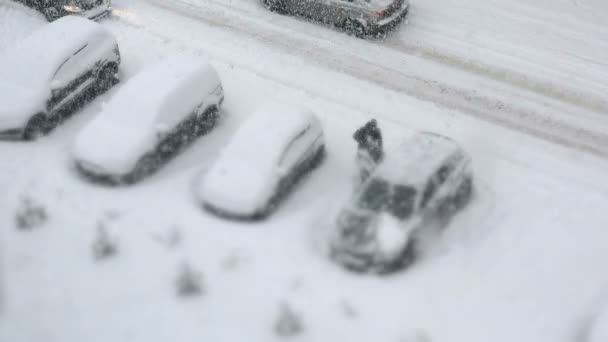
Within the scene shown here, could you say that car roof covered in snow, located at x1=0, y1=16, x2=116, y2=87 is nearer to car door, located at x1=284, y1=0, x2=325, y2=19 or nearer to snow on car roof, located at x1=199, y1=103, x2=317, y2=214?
snow on car roof, located at x1=199, y1=103, x2=317, y2=214

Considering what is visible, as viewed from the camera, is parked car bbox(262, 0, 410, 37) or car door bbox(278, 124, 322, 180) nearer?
car door bbox(278, 124, 322, 180)

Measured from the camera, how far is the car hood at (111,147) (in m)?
12.2

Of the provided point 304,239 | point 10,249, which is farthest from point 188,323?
point 10,249

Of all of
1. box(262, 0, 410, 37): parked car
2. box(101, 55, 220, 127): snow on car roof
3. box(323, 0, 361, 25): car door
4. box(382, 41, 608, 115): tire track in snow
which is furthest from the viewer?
box(323, 0, 361, 25): car door

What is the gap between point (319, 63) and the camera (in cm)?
1608

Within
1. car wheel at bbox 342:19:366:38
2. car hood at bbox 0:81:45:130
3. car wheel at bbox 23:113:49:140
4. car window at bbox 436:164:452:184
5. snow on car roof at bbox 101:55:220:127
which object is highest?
snow on car roof at bbox 101:55:220:127

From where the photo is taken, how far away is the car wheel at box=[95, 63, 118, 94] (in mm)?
14977

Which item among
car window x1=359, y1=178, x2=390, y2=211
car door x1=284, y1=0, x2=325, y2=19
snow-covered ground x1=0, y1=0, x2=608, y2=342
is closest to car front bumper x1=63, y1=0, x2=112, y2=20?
snow-covered ground x1=0, y1=0, x2=608, y2=342

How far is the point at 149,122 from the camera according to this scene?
41.5 feet

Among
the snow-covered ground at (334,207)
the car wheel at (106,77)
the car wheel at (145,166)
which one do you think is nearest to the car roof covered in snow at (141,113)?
the car wheel at (145,166)

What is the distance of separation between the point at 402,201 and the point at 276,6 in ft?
28.8

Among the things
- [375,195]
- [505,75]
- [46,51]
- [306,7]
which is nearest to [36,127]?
[46,51]

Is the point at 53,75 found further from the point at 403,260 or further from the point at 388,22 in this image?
the point at 403,260

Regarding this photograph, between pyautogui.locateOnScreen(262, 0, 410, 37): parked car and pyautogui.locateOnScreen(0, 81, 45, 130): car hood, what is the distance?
287 inches
